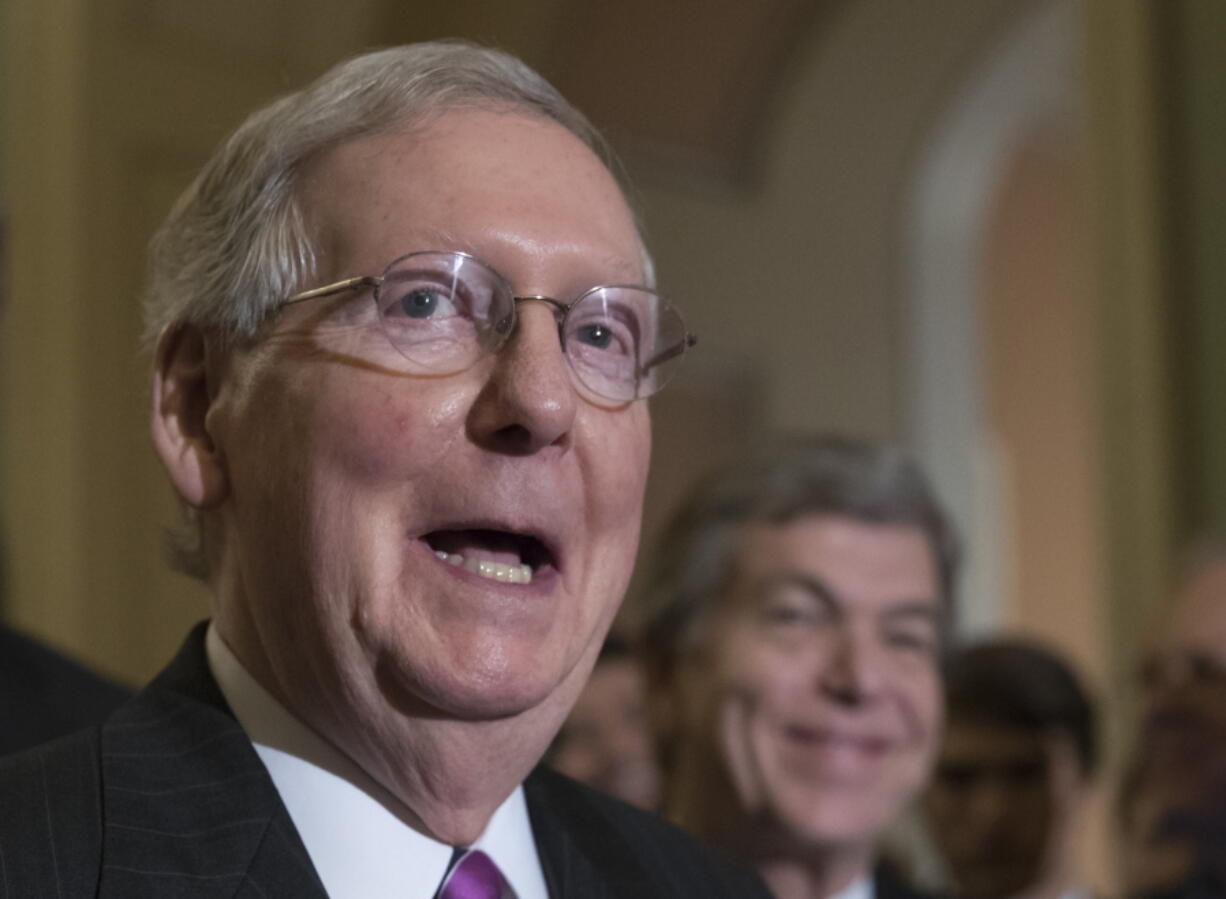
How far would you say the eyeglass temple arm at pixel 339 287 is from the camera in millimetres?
1688

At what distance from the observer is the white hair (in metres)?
1.76

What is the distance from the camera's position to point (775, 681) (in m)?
3.02

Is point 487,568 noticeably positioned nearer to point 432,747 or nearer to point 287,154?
point 432,747

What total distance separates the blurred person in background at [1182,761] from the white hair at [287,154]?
84.2 inches

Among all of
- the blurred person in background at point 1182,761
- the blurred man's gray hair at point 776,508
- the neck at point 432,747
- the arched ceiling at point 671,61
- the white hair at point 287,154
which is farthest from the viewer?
the arched ceiling at point 671,61

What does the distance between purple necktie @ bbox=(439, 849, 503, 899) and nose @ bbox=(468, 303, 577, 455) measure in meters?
0.41

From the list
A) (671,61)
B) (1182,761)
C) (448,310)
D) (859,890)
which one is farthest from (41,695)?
(671,61)

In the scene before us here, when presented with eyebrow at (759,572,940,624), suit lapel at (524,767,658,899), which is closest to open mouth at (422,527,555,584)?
suit lapel at (524,767,658,899)

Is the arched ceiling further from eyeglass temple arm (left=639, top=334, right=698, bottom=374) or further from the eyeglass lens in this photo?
the eyeglass lens

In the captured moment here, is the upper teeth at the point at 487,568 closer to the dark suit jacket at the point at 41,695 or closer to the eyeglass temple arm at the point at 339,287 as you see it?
the eyeglass temple arm at the point at 339,287

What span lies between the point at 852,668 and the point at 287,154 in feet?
5.13

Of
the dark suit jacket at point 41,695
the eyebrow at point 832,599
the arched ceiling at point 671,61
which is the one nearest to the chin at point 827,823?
the eyebrow at point 832,599

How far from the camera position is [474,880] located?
5.61 feet

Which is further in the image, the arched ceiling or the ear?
the arched ceiling
